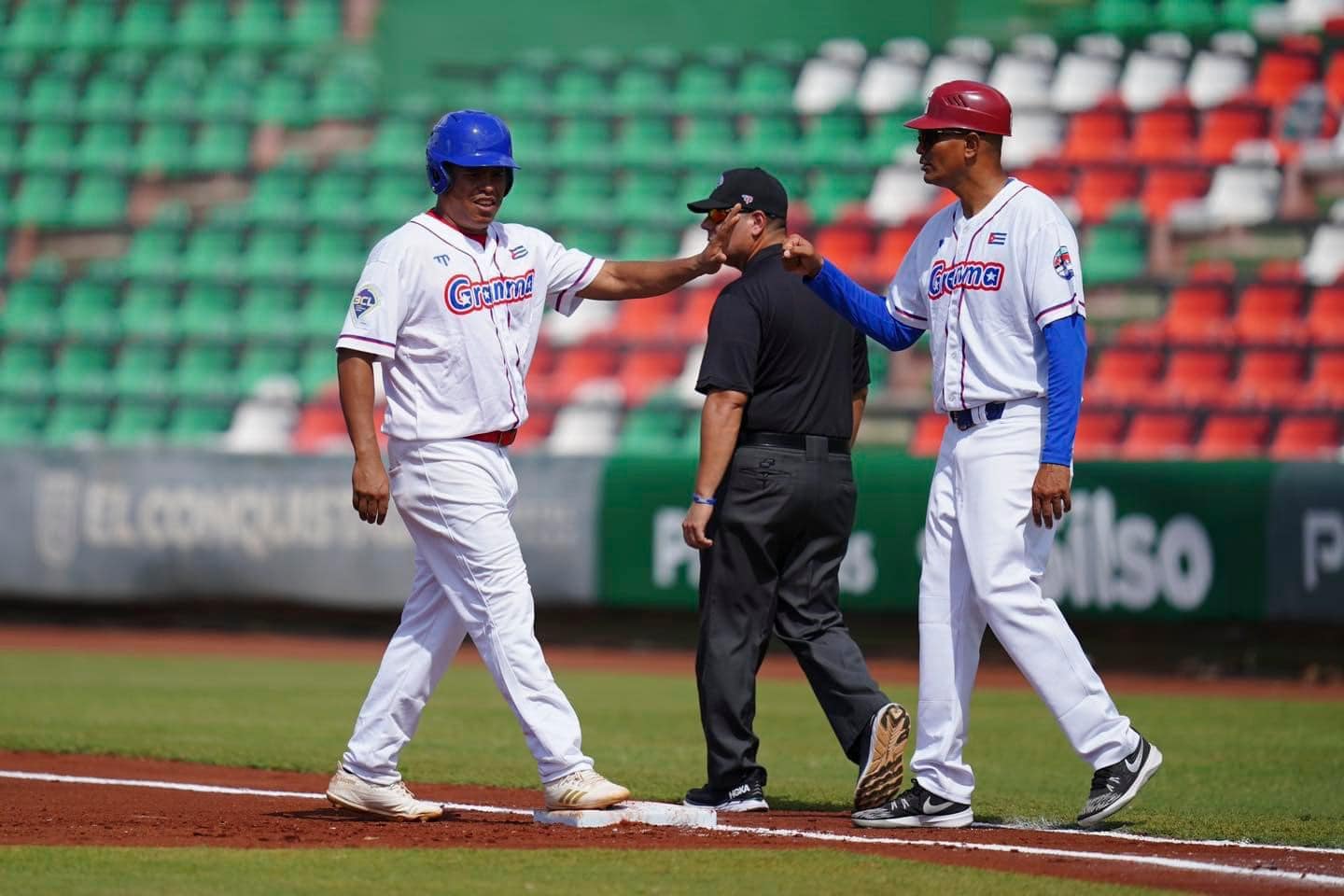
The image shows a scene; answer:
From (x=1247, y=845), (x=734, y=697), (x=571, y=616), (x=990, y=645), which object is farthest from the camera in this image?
(x=571, y=616)

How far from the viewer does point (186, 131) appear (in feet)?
64.6

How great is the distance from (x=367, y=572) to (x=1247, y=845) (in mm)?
9245

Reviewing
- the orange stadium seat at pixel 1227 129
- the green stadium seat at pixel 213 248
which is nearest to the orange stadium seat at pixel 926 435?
the orange stadium seat at pixel 1227 129

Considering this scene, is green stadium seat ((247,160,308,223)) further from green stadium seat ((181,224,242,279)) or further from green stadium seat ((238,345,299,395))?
green stadium seat ((238,345,299,395))

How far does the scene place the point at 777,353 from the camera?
21.4 feet

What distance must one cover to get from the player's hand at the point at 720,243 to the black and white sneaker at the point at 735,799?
1.70 m

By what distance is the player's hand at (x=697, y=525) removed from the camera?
634cm

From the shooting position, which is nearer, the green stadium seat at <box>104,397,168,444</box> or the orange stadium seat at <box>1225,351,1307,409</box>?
the orange stadium seat at <box>1225,351,1307,409</box>

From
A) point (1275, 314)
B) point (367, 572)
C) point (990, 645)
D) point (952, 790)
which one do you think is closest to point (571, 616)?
point (367, 572)

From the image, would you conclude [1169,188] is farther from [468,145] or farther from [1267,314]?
[468,145]

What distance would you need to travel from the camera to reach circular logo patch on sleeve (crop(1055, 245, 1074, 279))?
5.86 m

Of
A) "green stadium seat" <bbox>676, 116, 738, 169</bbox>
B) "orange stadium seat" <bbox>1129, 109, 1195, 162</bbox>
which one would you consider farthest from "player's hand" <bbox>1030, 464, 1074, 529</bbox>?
"green stadium seat" <bbox>676, 116, 738, 169</bbox>

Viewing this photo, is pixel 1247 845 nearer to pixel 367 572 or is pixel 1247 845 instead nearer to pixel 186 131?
pixel 367 572

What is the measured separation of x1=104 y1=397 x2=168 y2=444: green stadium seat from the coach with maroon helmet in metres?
12.1
